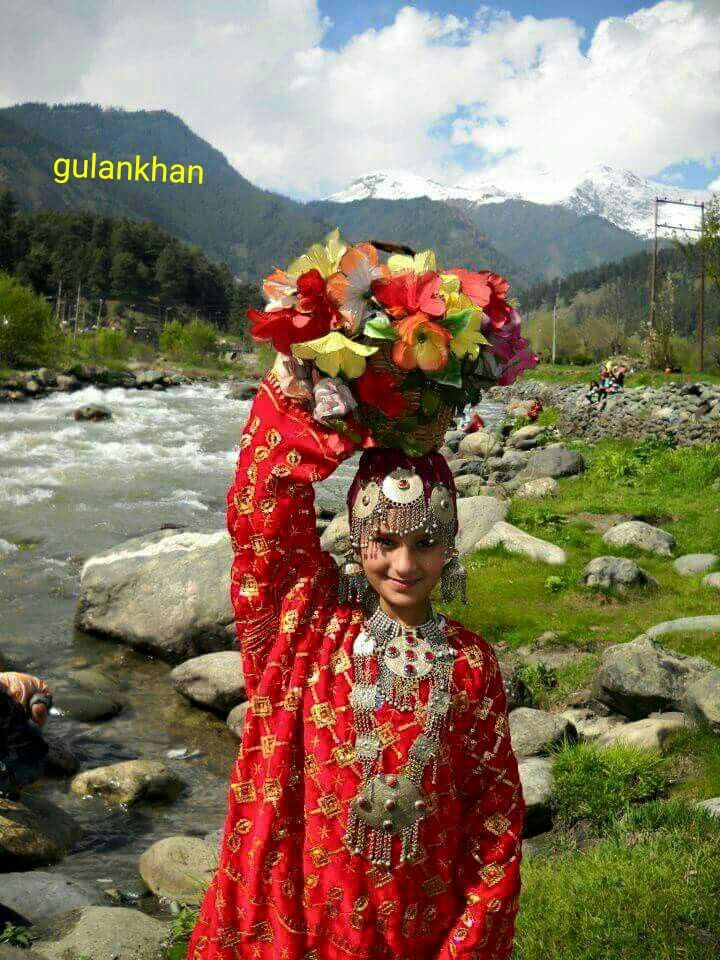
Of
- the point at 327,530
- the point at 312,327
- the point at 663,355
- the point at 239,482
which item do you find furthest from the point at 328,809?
the point at 663,355

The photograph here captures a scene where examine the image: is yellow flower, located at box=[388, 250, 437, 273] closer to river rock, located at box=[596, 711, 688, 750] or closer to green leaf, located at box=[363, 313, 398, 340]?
green leaf, located at box=[363, 313, 398, 340]

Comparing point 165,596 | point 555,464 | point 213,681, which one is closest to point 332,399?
point 213,681

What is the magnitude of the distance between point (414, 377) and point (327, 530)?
10.6 m

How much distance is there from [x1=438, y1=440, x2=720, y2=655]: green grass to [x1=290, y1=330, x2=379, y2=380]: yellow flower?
676cm

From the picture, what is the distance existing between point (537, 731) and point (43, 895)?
366 centimetres

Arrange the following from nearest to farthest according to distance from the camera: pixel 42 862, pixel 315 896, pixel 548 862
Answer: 1. pixel 315 896
2. pixel 548 862
3. pixel 42 862

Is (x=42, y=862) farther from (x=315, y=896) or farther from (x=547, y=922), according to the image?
(x=315, y=896)

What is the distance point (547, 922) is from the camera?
4.04 metres

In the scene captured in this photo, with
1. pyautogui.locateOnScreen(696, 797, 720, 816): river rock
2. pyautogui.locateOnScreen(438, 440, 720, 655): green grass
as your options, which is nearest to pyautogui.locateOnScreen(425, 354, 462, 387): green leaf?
pyautogui.locateOnScreen(696, 797, 720, 816): river rock

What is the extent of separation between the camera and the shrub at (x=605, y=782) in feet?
18.0

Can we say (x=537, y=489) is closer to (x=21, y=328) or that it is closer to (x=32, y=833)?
(x=32, y=833)

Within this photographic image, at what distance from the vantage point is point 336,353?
7.21 ft

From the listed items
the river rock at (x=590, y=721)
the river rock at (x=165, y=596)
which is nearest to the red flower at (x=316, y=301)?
the river rock at (x=590, y=721)

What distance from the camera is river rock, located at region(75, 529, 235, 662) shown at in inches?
377
